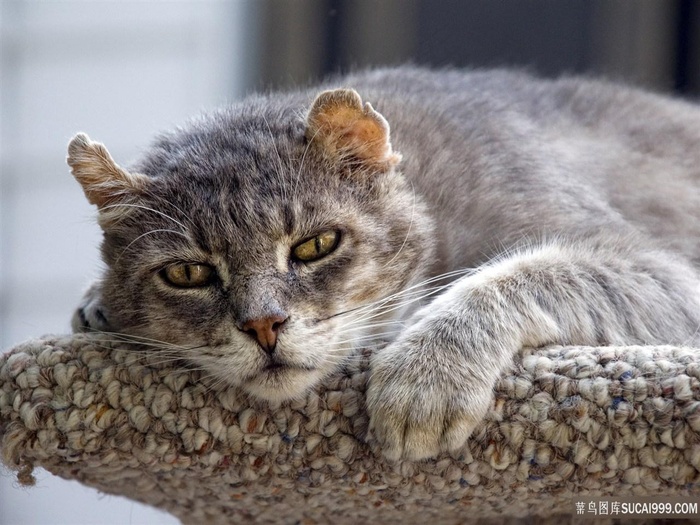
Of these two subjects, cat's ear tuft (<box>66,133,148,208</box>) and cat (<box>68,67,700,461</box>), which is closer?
cat (<box>68,67,700,461</box>)

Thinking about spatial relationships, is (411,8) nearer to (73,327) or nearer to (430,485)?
(73,327)

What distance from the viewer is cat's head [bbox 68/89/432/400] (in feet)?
5.38

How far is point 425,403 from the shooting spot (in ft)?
5.07

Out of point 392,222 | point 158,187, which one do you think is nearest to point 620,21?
point 392,222

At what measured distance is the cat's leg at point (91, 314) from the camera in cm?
203

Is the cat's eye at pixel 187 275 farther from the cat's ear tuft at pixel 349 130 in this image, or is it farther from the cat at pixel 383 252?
the cat's ear tuft at pixel 349 130

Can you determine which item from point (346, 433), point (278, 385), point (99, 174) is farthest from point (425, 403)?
point (99, 174)

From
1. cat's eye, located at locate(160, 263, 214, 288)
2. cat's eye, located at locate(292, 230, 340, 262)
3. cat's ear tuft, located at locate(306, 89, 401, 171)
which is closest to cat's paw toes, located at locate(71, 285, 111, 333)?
cat's eye, located at locate(160, 263, 214, 288)

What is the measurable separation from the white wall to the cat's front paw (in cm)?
229

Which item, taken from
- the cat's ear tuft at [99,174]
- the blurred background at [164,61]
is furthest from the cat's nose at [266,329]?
the blurred background at [164,61]

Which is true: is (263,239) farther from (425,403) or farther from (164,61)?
(164,61)

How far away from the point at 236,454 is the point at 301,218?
0.50 metres

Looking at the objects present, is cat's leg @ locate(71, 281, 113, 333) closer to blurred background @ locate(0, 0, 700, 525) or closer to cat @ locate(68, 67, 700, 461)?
cat @ locate(68, 67, 700, 461)

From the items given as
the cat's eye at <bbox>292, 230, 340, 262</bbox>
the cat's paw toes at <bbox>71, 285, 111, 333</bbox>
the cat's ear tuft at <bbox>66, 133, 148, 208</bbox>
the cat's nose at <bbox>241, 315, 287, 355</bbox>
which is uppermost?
the cat's ear tuft at <bbox>66, 133, 148, 208</bbox>
